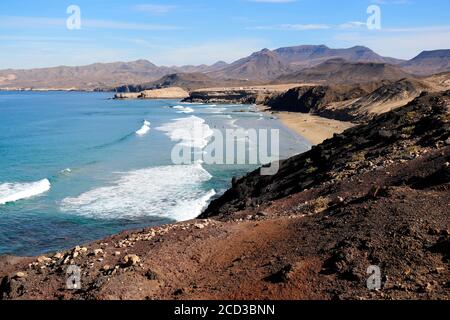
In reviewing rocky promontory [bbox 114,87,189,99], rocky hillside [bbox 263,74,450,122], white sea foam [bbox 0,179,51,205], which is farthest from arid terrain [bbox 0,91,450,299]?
rocky promontory [bbox 114,87,189,99]

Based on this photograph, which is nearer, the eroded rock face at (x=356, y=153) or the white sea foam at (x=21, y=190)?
the eroded rock face at (x=356, y=153)

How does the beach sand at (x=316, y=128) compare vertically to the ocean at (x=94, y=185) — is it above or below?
above

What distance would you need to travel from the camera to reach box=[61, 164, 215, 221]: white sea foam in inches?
949

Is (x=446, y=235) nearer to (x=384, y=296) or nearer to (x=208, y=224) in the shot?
(x=384, y=296)

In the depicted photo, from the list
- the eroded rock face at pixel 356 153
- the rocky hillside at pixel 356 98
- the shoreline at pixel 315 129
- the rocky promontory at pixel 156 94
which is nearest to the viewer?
the eroded rock face at pixel 356 153

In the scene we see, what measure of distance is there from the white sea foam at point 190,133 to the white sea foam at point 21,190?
18751 millimetres

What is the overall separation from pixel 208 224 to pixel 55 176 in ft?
76.0

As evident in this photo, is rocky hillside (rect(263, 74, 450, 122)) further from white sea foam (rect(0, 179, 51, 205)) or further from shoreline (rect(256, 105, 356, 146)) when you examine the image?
white sea foam (rect(0, 179, 51, 205))

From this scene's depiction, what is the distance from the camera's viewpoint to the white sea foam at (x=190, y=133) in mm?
50091

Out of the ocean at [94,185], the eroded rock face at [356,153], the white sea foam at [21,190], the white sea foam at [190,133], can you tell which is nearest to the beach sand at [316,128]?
the ocean at [94,185]

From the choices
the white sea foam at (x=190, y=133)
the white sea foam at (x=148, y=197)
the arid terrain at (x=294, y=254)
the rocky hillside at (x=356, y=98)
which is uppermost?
the rocky hillside at (x=356, y=98)

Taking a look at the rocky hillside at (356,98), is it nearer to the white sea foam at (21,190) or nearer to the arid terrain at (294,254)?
the white sea foam at (21,190)

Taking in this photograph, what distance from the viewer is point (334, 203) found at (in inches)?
560

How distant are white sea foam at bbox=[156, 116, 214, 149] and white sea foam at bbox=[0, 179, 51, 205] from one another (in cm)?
1875
